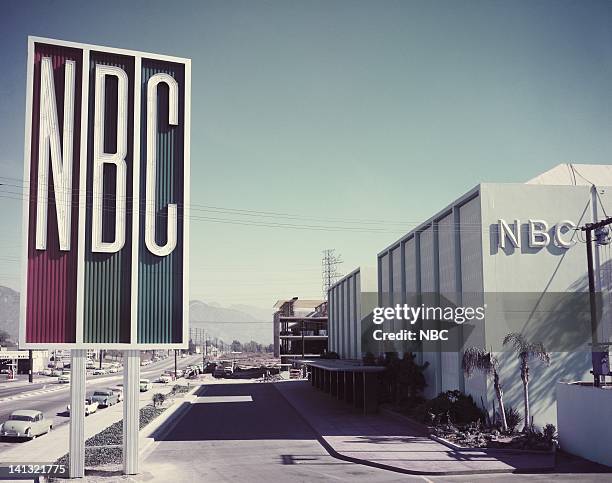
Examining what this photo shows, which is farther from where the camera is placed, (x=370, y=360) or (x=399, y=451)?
(x=370, y=360)

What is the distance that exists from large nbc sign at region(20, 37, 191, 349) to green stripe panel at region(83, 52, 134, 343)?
1.4 inches

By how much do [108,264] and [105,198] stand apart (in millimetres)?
2308

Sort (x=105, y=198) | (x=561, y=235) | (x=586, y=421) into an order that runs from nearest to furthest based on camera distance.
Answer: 1. (x=105, y=198)
2. (x=586, y=421)
3. (x=561, y=235)

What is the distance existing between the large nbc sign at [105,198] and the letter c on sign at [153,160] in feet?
0.12

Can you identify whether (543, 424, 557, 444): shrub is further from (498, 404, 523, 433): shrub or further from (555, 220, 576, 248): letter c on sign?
(555, 220, 576, 248): letter c on sign

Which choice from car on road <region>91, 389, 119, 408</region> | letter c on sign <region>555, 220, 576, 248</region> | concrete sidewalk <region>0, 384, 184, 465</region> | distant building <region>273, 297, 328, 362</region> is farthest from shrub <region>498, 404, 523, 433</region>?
distant building <region>273, 297, 328, 362</region>

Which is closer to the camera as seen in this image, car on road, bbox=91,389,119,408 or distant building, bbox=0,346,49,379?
car on road, bbox=91,389,119,408

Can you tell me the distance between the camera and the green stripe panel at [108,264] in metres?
21.3

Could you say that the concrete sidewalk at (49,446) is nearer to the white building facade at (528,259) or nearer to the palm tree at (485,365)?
the palm tree at (485,365)

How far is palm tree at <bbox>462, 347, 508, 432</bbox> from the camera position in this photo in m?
28.3

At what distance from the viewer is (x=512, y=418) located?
94.4 feet

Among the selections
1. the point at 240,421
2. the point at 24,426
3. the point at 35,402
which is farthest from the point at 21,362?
the point at 24,426

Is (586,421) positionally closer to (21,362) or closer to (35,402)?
(35,402)

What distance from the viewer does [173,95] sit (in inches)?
899
